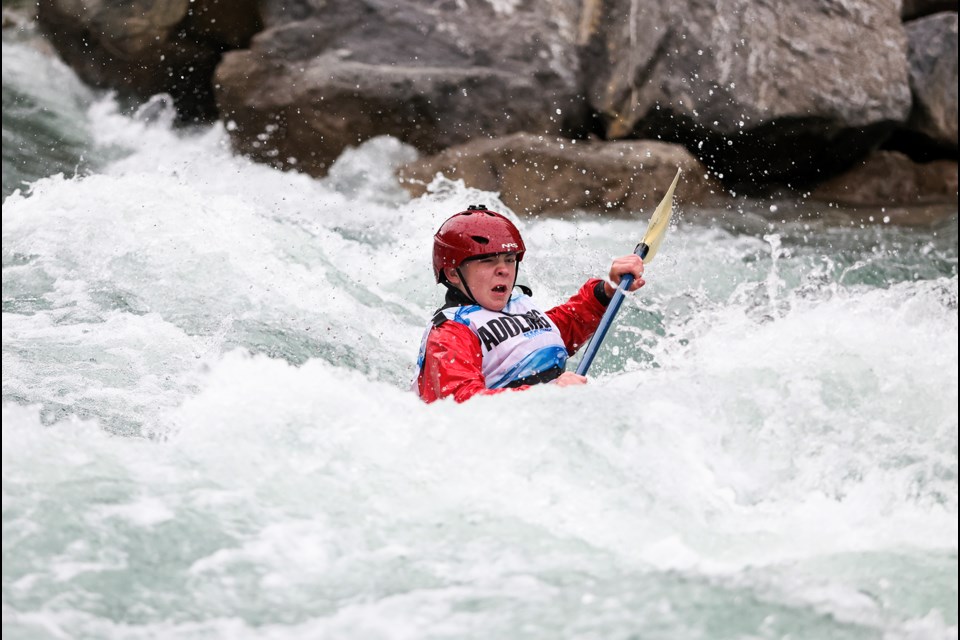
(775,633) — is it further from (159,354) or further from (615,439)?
(159,354)

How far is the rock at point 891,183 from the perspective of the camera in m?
9.27

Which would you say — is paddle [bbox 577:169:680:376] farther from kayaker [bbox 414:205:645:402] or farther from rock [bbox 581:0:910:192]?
rock [bbox 581:0:910:192]

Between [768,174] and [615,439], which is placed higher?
[615,439]

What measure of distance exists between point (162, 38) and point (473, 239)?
21.2ft

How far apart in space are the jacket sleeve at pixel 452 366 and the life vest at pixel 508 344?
38 millimetres

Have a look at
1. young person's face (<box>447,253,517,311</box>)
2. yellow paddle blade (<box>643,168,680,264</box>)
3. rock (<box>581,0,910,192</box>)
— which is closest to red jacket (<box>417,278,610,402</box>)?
young person's face (<box>447,253,517,311</box>)

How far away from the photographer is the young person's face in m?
4.36

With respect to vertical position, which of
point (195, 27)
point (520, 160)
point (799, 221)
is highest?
point (195, 27)

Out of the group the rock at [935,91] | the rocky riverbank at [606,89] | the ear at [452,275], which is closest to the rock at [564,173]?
the rocky riverbank at [606,89]

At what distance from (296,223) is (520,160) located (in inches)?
71.1

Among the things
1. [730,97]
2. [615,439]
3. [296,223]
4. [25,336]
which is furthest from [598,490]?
[730,97]

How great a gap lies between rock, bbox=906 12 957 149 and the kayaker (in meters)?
6.16

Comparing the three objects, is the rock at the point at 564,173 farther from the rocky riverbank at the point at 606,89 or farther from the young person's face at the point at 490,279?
the young person's face at the point at 490,279

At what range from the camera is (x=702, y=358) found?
4.22 metres
